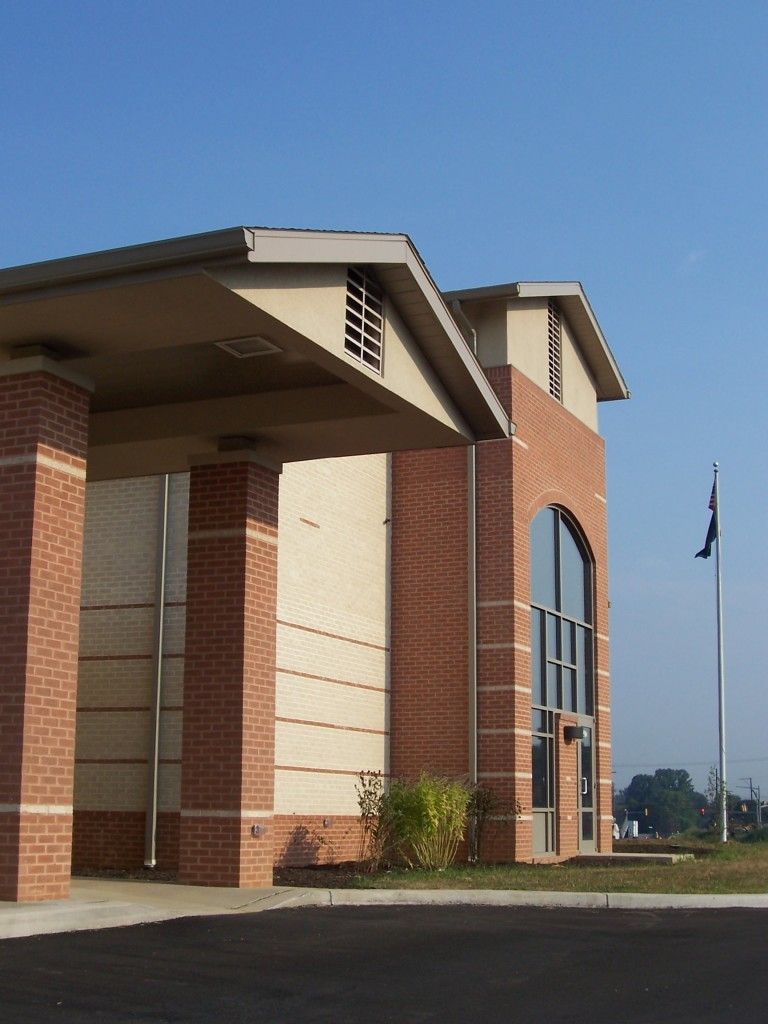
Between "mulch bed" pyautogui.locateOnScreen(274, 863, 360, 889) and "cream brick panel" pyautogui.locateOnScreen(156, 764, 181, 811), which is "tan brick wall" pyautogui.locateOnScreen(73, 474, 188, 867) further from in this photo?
"mulch bed" pyautogui.locateOnScreen(274, 863, 360, 889)

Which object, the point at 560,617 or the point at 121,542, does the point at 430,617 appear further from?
the point at 121,542

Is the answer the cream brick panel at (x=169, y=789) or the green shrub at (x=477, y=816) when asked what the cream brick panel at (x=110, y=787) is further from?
the green shrub at (x=477, y=816)

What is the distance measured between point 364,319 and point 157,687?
6.90m

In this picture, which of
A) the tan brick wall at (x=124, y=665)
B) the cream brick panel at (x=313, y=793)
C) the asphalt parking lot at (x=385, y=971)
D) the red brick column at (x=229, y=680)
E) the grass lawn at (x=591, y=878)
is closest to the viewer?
the asphalt parking lot at (x=385, y=971)

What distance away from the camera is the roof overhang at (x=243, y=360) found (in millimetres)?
10703

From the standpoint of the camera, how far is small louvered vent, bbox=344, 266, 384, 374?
12720 mm

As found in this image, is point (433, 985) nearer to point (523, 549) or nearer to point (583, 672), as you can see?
point (523, 549)

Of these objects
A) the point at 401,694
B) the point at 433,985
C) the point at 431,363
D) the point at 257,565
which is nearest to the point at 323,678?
the point at 401,694

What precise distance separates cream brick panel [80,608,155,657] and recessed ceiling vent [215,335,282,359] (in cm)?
648

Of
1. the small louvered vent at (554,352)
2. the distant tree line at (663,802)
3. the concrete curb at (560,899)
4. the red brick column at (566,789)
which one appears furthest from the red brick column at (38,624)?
the distant tree line at (663,802)

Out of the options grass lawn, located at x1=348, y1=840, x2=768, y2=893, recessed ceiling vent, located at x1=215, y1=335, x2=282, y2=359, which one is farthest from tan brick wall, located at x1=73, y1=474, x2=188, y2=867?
recessed ceiling vent, located at x1=215, y1=335, x2=282, y2=359

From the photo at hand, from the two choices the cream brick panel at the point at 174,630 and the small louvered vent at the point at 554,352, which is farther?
the small louvered vent at the point at 554,352

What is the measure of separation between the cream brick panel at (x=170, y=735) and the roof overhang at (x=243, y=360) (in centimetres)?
335

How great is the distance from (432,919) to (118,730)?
22.6ft
